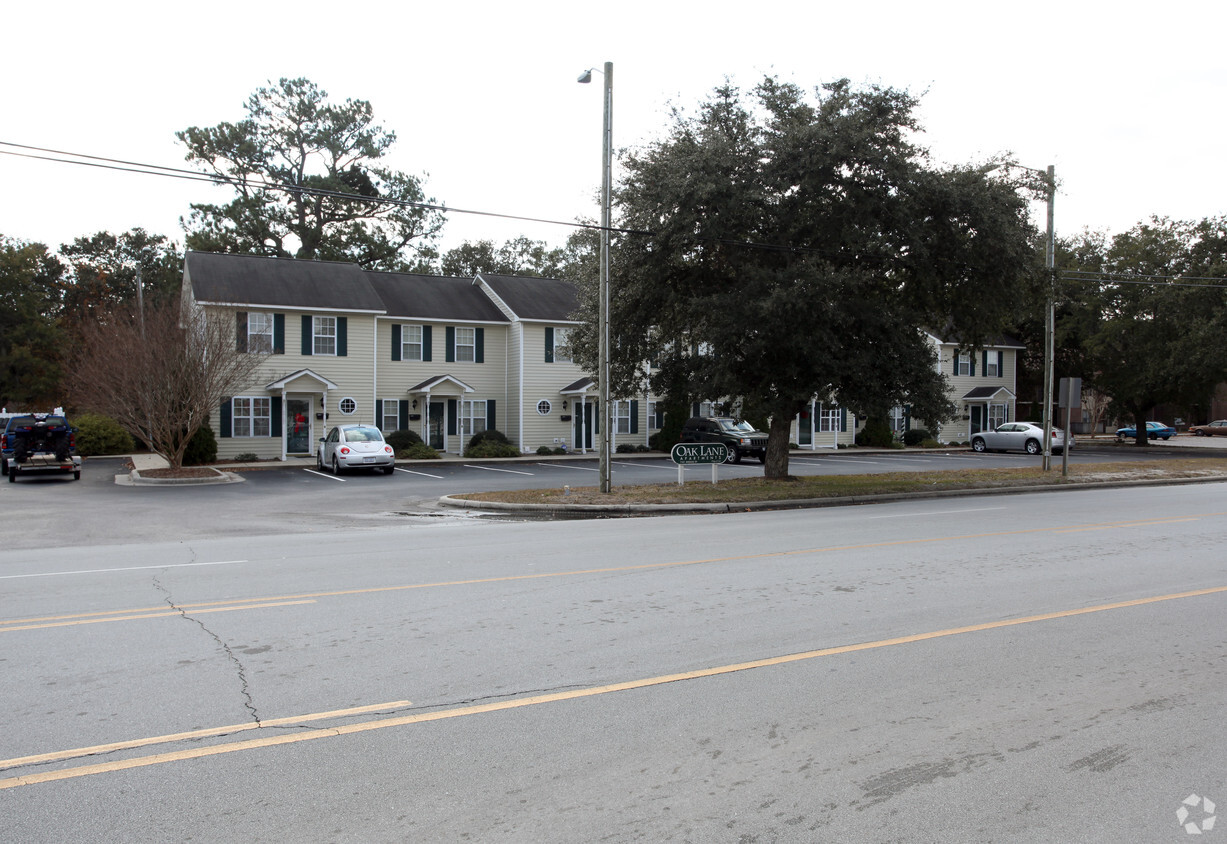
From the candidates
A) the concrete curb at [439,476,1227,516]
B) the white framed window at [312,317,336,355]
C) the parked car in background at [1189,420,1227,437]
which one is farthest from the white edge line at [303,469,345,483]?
the parked car in background at [1189,420,1227,437]

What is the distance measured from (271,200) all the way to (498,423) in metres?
22.1

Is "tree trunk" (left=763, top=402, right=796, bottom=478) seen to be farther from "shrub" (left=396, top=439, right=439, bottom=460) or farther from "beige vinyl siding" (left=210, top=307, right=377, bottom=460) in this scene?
"beige vinyl siding" (left=210, top=307, right=377, bottom=460)

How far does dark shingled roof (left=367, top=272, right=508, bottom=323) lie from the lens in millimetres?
36031

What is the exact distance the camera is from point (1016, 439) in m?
40.7

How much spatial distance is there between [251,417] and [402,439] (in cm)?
546

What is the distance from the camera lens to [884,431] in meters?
43.3

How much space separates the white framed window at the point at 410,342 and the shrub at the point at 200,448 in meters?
8.28

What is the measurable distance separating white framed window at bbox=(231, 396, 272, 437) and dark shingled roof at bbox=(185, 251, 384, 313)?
3.58 metres

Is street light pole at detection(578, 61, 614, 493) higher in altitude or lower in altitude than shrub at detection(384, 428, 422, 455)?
higher

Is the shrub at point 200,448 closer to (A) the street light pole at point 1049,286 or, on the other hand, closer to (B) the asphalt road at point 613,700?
(B) the asphalt road at point 613,700

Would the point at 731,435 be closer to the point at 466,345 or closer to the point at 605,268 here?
the point at 466,345

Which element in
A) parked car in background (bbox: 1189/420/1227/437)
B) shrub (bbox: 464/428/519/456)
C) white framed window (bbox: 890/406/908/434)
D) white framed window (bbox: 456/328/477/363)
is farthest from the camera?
parked car in background (bbox: 1189/420/1227/437)

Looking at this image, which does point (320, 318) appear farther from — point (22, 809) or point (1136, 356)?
point (1136, 356)

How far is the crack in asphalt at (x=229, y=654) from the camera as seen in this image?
498 centimetres
